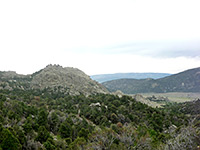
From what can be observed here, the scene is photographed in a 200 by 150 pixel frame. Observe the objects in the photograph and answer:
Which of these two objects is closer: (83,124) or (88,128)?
(88,128)

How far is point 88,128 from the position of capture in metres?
38.4

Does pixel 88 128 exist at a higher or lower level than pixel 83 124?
lower

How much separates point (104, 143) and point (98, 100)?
45.6m

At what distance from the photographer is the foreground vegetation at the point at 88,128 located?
856 inches

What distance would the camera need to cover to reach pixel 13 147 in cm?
2136

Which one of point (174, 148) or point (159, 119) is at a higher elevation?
point (174, 148)

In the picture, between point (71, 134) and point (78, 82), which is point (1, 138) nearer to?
point (71, 134)

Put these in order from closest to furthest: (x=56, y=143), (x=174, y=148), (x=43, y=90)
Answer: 1. (x=174, y=148)
2. (x=56, y=143)
3. (x=43, y=90)

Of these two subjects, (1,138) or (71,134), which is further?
A: (71,134)

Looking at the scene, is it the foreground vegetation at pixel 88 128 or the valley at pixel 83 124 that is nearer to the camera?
the foreground vegetation at pixel 88 128

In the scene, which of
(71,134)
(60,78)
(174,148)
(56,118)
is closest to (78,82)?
(60,78)

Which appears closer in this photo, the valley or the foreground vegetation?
the foreground vegetation

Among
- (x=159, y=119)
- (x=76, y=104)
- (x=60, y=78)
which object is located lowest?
(x=159, y=119)

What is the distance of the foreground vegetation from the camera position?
21734 millimetres
